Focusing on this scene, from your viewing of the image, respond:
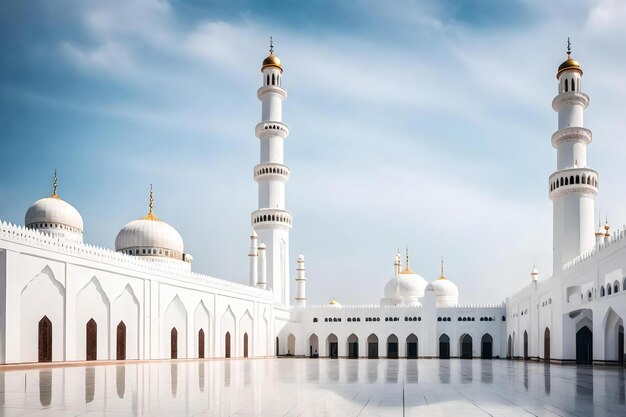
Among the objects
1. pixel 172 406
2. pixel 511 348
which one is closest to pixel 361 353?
pixel 511 348

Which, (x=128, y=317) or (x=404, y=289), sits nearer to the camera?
(x=128, y=317)

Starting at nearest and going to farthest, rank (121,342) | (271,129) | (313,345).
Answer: (121,342), (271,129), (313,345)

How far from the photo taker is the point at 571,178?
23.8 metres

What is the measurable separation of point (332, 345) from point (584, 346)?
1788cm

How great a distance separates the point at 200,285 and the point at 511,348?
17.4m

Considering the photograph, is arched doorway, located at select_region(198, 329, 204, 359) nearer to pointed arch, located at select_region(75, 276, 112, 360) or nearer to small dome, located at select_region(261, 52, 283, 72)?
pointed arch, located at select_region(75, 276, 112, 360)

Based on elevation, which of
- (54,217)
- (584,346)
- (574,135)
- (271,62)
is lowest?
(584,346)

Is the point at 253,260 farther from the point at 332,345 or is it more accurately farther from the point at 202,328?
the point at 332,345

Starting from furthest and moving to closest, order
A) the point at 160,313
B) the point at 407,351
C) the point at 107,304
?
the point at 407,351 → the point at 160,313 → the point at 107,304

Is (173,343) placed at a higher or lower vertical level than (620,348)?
lower

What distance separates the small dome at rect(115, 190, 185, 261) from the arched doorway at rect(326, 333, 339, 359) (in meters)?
12.1

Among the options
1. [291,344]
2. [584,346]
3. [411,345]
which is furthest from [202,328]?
[411,345]

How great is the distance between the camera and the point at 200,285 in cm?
2662

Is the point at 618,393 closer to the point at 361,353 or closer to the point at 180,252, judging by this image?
the point at 180,252
